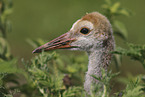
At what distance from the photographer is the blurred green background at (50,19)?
774 cm

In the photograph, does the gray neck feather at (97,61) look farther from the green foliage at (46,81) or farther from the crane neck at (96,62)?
the green foliage at (46,81)

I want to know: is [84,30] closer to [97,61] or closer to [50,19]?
[97,61]

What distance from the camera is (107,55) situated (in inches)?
111

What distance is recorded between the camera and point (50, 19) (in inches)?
332

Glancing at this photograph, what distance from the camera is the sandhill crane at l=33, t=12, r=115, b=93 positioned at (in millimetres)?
2744

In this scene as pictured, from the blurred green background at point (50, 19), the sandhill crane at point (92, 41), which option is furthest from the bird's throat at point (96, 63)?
the blurred green background at point (50, 19)

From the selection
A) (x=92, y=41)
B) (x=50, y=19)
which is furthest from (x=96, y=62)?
(x=50, y=19)

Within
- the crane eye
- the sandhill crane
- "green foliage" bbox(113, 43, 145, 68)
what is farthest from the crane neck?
"green foliage" bbox(113, 43, 145, 68)

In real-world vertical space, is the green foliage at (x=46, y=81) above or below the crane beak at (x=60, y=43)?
below

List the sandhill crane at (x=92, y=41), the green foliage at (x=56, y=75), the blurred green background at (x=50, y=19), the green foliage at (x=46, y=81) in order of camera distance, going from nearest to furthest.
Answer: the green foliage at (x=56, y=75), the green foliage at (x=46, y=81), the sandhill crane at (x=92, y=41), the blurred green background at (x=50, y=19)

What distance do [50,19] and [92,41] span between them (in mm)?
5818

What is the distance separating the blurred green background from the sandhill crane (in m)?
4.54

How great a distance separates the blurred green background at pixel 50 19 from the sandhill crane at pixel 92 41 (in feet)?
14.9

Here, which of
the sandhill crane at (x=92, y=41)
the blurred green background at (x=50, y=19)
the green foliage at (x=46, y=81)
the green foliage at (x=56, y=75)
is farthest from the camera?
the blurred green background at (x=50, y=19)
